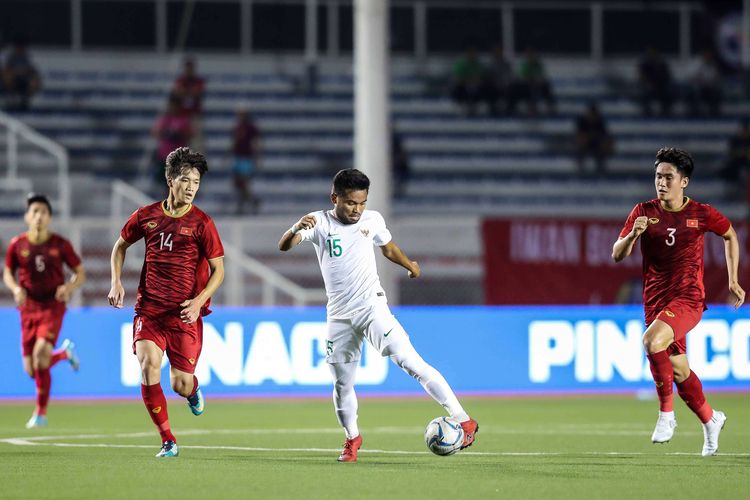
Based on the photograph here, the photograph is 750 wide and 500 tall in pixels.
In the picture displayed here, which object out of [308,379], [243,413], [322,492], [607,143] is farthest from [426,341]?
[607,143]

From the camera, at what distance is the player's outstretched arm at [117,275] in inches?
405

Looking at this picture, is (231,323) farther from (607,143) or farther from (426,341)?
(607,143)

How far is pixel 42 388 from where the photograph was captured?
47.2ft

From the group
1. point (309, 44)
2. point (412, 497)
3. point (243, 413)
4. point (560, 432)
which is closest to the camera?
point (412, 497)

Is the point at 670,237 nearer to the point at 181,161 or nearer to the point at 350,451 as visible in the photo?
the point at 350,451

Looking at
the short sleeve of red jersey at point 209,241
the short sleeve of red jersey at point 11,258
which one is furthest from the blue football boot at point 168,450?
the short sleeve of red jersey at point 11,258

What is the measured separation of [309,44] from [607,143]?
252 inches

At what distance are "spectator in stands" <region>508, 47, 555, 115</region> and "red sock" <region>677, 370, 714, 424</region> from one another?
19.4 m

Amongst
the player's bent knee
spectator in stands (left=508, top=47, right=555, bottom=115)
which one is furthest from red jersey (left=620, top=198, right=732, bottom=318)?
spectator in stands (left=508, top=47, right=555, bottom=115)

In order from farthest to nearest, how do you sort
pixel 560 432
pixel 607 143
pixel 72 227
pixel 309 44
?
pixel 309 44 → pixel 607 143 → pixel 72 227 → pixel 560 432

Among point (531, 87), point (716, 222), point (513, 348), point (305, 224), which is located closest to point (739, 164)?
point (531, 87)

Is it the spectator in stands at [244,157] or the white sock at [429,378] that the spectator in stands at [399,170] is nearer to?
the spectator in stands at [244,157]

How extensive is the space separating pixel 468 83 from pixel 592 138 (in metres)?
2.90

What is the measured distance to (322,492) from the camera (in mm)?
8664
